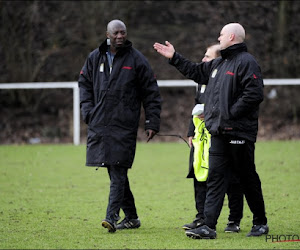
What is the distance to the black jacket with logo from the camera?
250 inches

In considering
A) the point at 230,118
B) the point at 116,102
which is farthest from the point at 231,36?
the point at 116,102

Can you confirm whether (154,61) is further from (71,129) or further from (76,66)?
(71,129)

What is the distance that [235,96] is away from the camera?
21.2 ft

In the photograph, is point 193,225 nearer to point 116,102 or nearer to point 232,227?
point 232,227

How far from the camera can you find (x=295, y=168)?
12.6m

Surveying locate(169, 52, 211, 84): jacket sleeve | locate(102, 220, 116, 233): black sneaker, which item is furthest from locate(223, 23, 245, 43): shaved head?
locate(102, 220, 116, 233): black sneaker

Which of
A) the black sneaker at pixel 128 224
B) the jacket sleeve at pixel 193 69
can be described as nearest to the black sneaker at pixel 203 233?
the black sneaker at pixel 128 224

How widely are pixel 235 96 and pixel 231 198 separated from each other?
4.20 ft

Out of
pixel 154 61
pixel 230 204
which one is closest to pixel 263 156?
pixel 230 204

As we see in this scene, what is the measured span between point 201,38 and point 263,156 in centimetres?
1051

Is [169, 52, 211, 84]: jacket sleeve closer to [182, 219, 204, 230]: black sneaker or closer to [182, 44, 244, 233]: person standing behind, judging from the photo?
[182, 44, 244, 233]: person standing behind

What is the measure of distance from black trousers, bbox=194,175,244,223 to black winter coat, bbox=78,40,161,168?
0.74m

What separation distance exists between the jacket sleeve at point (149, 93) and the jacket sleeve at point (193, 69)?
314 mm

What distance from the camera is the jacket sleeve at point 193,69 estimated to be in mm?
6824
